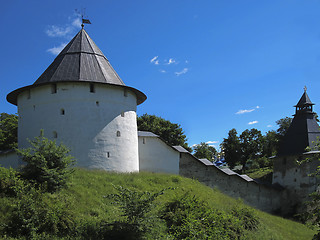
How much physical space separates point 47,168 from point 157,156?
32.4 feet

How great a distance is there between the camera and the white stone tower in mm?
17438

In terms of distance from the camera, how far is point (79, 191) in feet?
44.1

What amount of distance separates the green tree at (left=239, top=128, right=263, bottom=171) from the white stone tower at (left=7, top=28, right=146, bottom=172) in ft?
88.8

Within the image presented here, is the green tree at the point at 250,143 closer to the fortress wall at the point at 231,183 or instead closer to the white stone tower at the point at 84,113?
the fortress wall at the point at 231,183

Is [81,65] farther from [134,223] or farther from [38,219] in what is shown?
[134,223]

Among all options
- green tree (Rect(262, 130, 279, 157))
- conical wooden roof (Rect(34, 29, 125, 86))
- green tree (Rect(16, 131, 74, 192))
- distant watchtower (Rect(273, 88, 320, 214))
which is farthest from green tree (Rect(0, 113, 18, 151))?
green tree (Rect(262, 130, 279, 157))

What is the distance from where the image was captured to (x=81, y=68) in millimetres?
18719

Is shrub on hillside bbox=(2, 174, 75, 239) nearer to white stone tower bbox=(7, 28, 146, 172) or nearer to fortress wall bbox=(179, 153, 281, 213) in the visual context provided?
white stone tower bbox=(7, 28, 146, 172)

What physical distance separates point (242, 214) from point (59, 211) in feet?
26.8

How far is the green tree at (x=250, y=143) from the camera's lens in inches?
1711

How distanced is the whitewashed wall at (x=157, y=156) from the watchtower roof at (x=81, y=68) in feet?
9.21

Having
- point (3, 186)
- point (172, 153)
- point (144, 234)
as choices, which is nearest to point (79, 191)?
point (3, 186)

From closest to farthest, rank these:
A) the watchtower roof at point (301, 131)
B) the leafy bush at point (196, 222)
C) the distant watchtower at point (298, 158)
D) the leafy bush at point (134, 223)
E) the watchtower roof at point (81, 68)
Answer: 1. the leafy bush at point (134, 223)
2. the leafy bush at point (196, 222)
3. the watchtower roof at point (81, 68)
4. the distant watchtower at point (298, 158)
5. the watchtower roof at point (301, 131)

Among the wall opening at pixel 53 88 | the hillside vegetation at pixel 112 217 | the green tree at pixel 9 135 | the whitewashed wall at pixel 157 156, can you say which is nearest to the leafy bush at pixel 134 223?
the hillside vegetation at pixel 112 217
